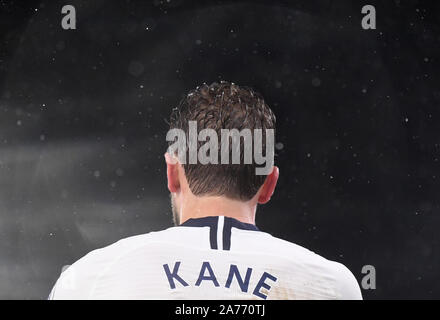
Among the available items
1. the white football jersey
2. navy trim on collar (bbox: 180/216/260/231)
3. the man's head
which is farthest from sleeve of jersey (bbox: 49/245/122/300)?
the man's head

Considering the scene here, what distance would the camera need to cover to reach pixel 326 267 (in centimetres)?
191

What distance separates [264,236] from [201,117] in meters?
0.66

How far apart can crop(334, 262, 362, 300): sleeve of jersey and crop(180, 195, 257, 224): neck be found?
37cm

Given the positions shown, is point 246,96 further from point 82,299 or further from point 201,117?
point 82,299

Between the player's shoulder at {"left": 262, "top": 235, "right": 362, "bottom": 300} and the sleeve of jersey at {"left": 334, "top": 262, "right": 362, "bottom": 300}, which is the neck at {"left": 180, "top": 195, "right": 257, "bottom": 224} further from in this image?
the sleeve of jersey at {"left": 334, "top": 262, "right": 362, "bottom": 300}

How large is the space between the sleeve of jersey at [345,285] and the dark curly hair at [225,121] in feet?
1.55

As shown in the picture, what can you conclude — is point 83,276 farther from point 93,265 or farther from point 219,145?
point 219,145

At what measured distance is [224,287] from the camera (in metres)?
1.81

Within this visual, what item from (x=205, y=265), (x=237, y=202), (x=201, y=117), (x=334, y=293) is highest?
(x=201, y=117)

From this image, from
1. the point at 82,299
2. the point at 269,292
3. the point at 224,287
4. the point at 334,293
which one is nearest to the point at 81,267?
the point at 82,299

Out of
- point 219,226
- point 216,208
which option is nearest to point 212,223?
point 219,226

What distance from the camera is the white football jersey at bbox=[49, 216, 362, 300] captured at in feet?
5.94

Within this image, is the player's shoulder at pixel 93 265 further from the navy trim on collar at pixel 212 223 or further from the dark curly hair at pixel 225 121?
the dark curly hair at pixel 225 121

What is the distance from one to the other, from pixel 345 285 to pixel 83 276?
2.82 ft
